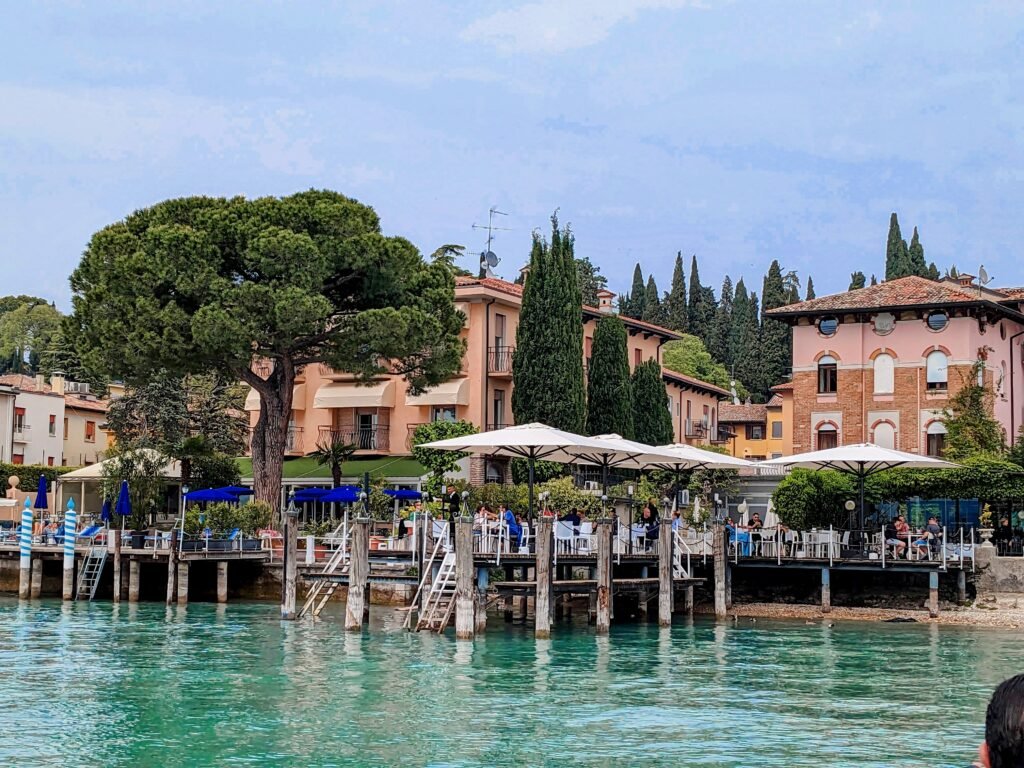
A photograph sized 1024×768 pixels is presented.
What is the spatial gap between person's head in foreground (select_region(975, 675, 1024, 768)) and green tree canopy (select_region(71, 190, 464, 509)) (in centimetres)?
4136

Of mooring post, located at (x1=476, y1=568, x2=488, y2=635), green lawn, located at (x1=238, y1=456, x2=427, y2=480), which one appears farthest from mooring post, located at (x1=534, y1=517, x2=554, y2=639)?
green lawn, located at (x1=238, y1=456, x2=427, y2=480)

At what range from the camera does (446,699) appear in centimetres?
2191

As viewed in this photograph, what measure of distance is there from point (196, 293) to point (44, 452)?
28.6m

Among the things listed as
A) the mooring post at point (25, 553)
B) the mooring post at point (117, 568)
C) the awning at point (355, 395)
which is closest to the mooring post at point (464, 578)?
the mooring post at point (117, 568)

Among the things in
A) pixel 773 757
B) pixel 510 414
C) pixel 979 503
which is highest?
pixel 510 414

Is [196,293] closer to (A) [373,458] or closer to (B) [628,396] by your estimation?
(A) [373,458]

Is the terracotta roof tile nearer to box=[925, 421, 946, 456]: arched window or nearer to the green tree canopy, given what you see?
box=[925, 421, 946, 456]: arched window

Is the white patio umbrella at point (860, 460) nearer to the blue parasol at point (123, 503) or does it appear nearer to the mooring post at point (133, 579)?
the mooring post at point (133, 579)

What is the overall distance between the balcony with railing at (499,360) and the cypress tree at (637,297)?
2177 inches

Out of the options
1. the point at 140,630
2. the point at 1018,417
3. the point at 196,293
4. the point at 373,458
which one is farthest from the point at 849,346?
the point at 140,630

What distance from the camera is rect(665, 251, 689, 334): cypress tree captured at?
108m

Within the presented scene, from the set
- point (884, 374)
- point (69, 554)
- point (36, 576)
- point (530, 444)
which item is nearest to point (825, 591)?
point (530, 444)

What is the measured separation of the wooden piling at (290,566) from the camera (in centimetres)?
3334

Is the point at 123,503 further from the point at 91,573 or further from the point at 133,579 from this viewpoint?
the point at 133,579
